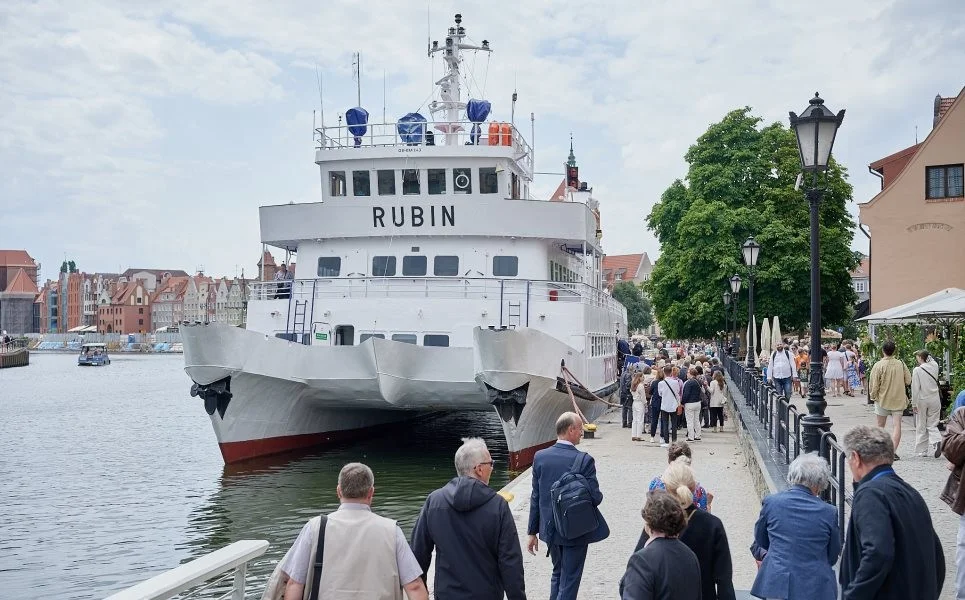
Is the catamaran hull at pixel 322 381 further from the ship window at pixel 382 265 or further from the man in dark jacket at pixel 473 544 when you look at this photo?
the man in dark jacket at pixel 473 544

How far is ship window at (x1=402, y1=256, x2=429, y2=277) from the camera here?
2159 centimetres

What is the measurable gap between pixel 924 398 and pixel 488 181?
1172 cm

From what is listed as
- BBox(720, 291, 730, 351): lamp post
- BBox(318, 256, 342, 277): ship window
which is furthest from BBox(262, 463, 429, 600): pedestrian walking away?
BBox(720, 291, 730, 351): lamp post

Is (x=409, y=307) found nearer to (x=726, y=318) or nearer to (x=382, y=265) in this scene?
(x=382, y=265)

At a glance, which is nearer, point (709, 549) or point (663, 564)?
point (663, 564)

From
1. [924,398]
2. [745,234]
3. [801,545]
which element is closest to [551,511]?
[801,545]

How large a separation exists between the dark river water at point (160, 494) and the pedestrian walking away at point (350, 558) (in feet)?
22.1

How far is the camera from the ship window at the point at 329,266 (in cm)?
2198

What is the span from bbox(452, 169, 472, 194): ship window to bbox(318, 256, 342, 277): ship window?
3130mm

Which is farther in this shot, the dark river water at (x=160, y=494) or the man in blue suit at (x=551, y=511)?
the dark river water at (x=160, y=494)

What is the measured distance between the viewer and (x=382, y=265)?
21688 millimetres

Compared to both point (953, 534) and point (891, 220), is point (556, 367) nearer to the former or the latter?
point (953, 534)

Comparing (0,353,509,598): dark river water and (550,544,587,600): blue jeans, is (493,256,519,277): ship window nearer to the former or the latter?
(0,353,509,598): dark river water

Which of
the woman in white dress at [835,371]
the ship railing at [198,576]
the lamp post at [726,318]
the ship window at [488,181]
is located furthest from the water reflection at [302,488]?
the lamp post at [726,318]
